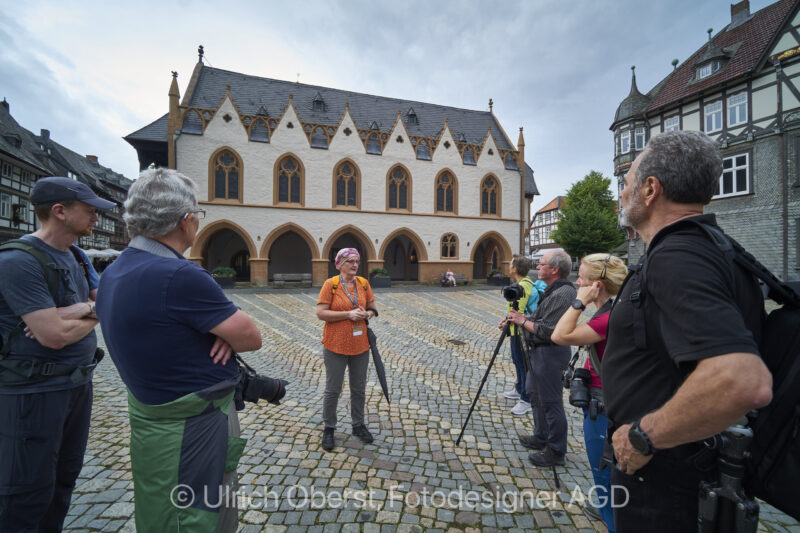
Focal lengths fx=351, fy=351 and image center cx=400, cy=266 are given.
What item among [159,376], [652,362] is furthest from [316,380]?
[652,362]

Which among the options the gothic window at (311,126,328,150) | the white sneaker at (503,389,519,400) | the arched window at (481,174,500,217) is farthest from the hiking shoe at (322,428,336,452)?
the arched window at (481,174,500,217)

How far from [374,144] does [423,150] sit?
3.06 m

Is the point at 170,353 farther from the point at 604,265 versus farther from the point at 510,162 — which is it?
the point at 510,162

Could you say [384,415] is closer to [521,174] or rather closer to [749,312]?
[749,312]

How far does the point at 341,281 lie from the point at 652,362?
284 centimetres

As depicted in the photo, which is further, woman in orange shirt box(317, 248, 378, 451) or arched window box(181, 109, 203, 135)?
arched window box(181, 109, 203, 135)

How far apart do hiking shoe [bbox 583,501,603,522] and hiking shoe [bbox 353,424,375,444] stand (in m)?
1.84

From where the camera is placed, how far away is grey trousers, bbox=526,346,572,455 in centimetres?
304

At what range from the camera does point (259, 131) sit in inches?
764

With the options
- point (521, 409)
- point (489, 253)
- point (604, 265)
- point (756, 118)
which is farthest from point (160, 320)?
point (489, 253)

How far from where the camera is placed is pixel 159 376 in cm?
142

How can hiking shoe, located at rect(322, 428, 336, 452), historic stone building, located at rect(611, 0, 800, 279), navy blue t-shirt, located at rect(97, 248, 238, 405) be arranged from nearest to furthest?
1. navy blue t-shirt, located at rect(97, 248, 238, 405)
2. hiking shoe, located at rect(322, 428, 336, 452)
3. historic stone building, located at rect(611, 0, 800, 279)

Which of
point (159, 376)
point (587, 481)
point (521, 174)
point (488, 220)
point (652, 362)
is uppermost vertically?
point (521, 174)

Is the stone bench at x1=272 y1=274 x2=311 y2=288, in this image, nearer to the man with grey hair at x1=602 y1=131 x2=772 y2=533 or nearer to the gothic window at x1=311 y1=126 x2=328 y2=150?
the gothic window at x1=311 y1=126 x2=328 y2=150
